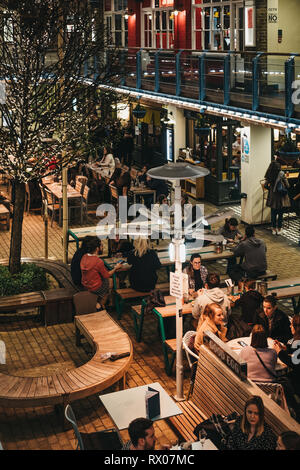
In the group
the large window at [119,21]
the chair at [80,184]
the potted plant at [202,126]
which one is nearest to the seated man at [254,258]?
the chair at [80,184]

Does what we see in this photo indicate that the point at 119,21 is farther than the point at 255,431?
Yes

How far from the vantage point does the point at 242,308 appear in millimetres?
10172

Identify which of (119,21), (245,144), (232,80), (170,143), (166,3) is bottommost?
(170,143)

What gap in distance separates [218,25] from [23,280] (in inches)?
504

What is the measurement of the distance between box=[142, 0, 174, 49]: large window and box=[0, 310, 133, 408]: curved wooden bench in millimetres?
19430

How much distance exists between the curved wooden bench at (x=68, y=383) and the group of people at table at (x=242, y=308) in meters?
1.11

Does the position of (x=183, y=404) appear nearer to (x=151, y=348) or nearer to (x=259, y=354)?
(x=259, y=354)

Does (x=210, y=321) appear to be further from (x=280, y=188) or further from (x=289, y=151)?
(x=280, y=188)

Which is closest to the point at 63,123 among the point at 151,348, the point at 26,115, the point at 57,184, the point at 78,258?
the point at 26,115

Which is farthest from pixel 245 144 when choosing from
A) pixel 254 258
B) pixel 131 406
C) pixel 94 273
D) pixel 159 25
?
pixel 159 25

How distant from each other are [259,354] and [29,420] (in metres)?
3.07

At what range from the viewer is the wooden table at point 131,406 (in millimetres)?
7258

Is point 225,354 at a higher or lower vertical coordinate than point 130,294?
higher

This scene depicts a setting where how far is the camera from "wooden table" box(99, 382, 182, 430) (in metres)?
7.26
